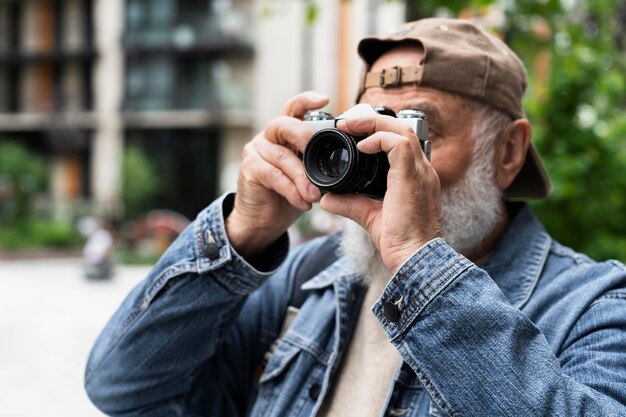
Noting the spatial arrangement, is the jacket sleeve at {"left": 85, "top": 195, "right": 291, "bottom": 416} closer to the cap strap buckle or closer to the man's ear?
the cap strap buckle

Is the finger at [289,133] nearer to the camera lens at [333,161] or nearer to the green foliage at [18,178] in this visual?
the camera lens at [333,161]

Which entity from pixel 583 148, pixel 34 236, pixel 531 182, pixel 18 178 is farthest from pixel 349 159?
pixel 18 178

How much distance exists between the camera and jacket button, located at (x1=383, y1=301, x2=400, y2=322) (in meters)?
1.34

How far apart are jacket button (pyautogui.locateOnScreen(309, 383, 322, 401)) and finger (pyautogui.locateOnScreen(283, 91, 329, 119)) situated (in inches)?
25.1

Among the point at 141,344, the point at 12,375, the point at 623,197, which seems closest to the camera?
the point at 141,344

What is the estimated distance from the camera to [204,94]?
27.8 metres

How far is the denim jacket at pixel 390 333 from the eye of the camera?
1284 mm

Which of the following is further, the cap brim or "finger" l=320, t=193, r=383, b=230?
the cap brim

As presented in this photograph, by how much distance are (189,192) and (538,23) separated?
24.3 m

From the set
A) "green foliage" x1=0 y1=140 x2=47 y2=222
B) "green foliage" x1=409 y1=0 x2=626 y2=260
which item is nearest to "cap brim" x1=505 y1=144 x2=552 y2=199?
"green foliage" x1=409 y1=0 x2=626 y2=260

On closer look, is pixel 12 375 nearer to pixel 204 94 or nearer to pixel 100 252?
pixel 100 252

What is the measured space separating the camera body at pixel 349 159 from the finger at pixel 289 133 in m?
0.05

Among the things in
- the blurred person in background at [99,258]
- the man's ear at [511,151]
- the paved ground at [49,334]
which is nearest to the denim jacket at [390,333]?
the man's ear at [511,151]

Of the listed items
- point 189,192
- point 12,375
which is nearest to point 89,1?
point 189,192
